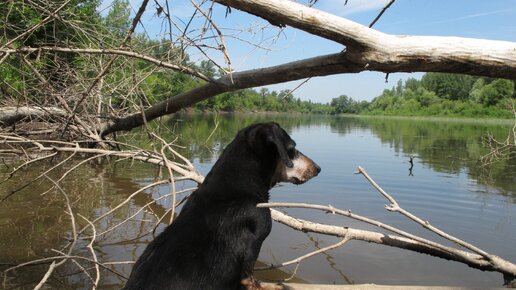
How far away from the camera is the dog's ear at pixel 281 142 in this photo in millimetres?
3434

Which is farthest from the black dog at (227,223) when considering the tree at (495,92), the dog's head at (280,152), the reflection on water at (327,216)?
the tree at (495,92)

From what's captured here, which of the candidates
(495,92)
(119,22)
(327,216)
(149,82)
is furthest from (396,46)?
(495,92)

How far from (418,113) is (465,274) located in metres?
104

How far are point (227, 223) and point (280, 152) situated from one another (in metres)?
0.71

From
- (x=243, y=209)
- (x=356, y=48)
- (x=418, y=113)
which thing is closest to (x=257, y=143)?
(x=243, y=209)

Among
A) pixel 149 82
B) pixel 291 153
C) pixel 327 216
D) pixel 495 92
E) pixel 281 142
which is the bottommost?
pixel 327 216

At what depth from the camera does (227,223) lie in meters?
3.12

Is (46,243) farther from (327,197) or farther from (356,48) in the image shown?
(327,197)

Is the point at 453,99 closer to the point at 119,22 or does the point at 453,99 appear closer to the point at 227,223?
the point at 119,22

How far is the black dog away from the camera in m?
2.84

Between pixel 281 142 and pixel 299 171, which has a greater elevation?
pixel 281 142

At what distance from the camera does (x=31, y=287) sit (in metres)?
5.03

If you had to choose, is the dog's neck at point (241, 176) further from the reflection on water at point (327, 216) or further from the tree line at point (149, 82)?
the reflection on water at point (327, 216)

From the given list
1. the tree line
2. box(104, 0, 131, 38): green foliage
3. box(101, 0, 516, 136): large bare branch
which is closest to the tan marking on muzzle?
box(101, 0, 516, 136): large bare branch
